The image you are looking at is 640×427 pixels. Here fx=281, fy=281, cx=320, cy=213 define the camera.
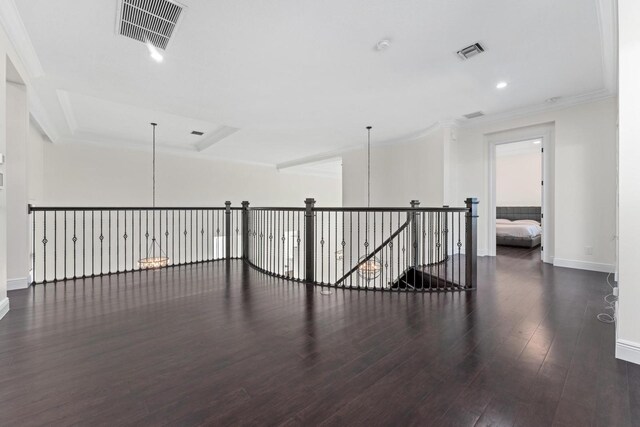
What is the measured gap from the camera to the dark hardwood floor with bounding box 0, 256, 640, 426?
4.90 ft

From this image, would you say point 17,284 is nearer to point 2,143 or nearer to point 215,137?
point 2,143

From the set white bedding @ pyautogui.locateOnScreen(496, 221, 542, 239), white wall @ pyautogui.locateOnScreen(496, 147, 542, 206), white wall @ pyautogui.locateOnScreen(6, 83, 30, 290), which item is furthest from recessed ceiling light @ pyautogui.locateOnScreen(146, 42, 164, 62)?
white wall @ pyautogui.locateOnScreen(496, 147, 542, 206)

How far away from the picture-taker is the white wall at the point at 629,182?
193 cm

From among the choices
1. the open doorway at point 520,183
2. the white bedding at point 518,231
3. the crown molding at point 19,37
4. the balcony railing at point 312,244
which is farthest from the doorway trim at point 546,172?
the crown molding at point 19,37

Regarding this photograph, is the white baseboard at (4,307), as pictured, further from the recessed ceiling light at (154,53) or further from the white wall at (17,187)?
the recessed ceiling light at (154,53)

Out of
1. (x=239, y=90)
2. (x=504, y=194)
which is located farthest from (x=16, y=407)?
(x=504, y=194)

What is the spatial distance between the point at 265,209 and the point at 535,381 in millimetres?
3767

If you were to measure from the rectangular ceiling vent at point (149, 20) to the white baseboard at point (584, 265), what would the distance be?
6535mm

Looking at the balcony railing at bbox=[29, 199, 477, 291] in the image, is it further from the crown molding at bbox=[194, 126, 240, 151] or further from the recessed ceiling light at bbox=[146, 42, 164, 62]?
the recessed ceiling light at bbox=[146, 42, 164, 62]

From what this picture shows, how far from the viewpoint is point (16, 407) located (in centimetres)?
150

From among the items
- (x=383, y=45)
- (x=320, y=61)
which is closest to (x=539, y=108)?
(x=383, y=45)

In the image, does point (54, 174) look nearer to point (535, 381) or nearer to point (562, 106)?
point (535, 381)

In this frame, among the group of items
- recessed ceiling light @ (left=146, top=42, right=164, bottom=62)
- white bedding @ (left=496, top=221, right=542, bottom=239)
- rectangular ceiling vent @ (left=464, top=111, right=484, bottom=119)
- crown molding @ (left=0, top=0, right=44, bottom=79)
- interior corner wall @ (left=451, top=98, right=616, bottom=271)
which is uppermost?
rectangular ceiling vent @ (left=464, top=111, right=484, bottom=119)

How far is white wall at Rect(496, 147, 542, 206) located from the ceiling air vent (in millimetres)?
6692
